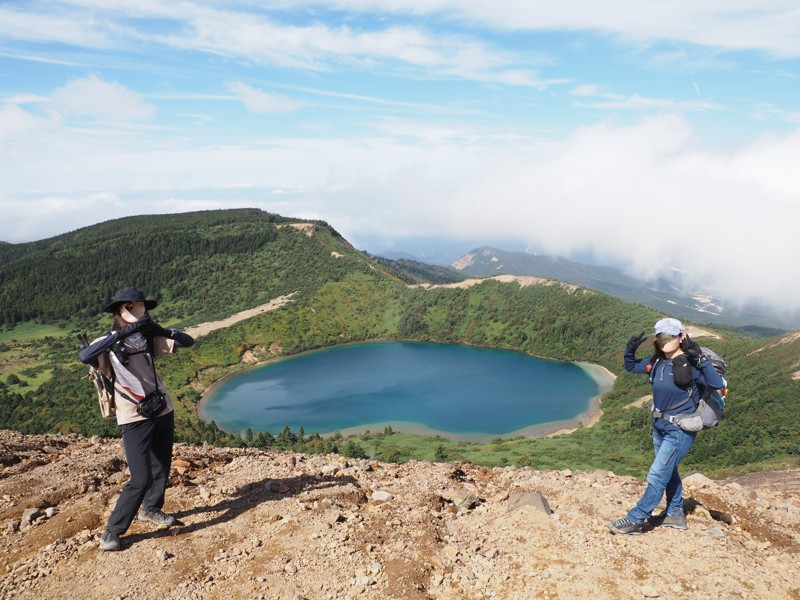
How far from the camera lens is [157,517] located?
6.94 meters

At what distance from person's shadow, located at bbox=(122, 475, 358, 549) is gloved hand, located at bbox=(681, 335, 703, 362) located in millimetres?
6246

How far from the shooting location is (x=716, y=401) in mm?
6664

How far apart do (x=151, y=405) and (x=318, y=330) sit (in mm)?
96660

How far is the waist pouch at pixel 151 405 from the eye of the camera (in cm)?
656

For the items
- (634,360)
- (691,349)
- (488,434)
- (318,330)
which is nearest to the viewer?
(691,349)

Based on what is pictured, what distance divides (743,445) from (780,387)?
38.9 ft

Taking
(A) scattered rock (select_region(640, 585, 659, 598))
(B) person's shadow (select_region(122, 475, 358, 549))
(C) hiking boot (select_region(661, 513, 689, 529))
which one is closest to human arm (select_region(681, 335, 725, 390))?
(C) hiking boot (select_region(661, 513, 689, 529))

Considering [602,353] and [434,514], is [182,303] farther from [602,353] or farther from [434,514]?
[434,514]

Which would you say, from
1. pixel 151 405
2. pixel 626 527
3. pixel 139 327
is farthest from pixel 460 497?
pixel 139 327

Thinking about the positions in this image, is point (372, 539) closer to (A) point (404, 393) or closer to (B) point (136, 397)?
(B) point (136, 397)

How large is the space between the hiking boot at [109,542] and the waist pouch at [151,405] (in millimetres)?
1576

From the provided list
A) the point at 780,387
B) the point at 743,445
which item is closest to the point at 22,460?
the point at 743,445

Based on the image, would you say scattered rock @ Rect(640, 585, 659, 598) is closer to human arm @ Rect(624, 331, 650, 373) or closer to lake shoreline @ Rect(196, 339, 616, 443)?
human arm @ Rect(624, 331, 650, 373)

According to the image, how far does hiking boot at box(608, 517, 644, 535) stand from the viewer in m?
6.80
